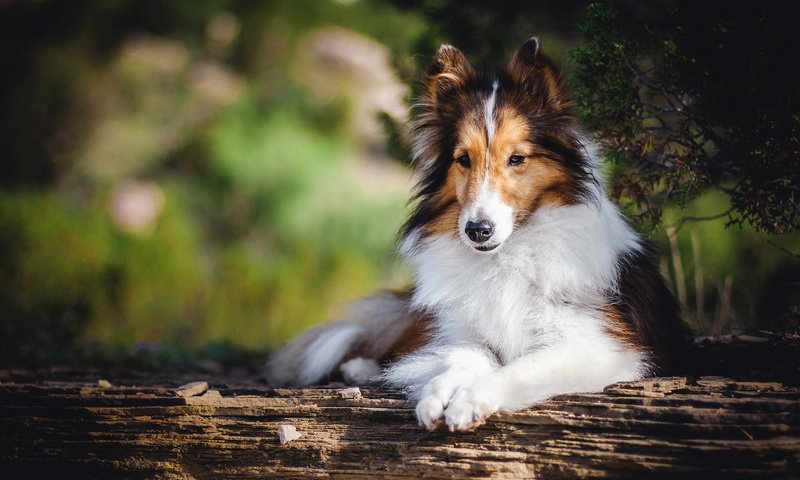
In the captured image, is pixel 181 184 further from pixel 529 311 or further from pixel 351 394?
pixel 529 311

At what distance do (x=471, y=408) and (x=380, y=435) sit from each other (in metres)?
0.51

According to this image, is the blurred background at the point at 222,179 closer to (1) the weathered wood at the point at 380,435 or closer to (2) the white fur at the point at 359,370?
(1) the weathered wood at the point at 380,435

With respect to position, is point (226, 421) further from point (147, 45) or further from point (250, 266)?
point (147, 45)

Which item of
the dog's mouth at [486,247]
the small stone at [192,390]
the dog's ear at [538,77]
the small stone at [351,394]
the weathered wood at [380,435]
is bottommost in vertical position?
the weathered wood at [380,435]

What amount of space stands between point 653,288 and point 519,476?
4.27ft

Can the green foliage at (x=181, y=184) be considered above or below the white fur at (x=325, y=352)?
above

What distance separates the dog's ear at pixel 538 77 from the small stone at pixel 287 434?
6.40 feet

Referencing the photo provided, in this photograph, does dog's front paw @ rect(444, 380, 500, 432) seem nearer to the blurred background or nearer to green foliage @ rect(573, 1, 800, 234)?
green foliage @ rect(573, 1, 800, 234)

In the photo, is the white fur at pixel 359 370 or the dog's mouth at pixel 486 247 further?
the white fur at pixel 359 370

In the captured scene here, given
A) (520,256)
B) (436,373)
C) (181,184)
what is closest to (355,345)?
(436,373)

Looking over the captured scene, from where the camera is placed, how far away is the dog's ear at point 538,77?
3365 millimetres

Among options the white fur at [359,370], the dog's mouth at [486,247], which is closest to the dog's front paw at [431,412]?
the dog's mouth at [486,247]

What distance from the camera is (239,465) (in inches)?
122

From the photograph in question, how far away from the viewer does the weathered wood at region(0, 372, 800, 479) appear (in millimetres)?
2541
